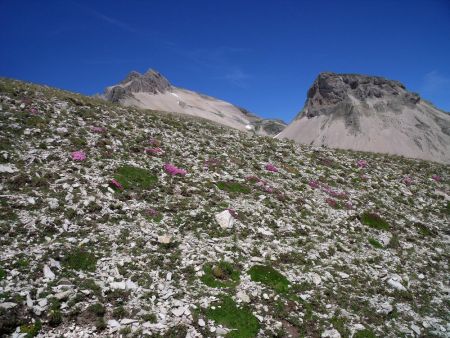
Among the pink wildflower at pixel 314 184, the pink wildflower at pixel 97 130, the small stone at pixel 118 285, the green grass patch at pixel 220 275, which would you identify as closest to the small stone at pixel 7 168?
the pink wildflower at pixel 97 130

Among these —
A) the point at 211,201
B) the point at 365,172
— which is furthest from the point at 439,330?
A: the point at 365,172

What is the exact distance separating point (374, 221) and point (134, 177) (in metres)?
18.2

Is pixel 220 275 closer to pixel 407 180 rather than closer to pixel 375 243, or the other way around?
pixel 375 243

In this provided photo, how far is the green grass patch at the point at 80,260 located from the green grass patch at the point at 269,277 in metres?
7.28

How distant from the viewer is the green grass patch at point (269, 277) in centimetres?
1512

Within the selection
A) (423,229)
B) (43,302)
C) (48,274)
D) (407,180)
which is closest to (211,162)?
(48,274)

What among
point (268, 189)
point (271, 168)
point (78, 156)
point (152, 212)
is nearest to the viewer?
point (152, 212)

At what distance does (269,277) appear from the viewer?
15.6 m

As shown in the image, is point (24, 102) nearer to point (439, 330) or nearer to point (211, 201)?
point (211, 201)

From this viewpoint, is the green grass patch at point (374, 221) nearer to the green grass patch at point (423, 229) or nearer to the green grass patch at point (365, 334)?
the green grass patch at point (423, 229)

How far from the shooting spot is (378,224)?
79.6 ft

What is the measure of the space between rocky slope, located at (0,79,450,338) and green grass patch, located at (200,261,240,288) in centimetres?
7

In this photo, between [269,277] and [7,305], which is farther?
[269,277]

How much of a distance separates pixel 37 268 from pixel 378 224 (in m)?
22.3
